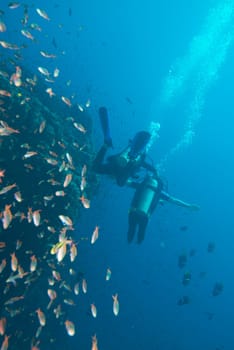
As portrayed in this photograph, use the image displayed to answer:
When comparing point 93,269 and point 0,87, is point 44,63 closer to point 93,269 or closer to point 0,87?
point 93,269

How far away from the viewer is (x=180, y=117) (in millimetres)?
62875

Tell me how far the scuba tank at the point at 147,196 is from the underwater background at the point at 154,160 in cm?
184

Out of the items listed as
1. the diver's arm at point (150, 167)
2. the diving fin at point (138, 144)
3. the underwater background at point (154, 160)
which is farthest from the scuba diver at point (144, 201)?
the underwater background at point (154, 160)

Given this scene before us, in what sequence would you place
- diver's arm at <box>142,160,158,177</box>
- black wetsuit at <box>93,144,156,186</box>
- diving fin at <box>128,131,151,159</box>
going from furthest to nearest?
diver's arm at <box>142,160,158,177</box> → diving fin at <box>128,131,151,159</box> → black wetsuit at <box>93,144,156,186</box>

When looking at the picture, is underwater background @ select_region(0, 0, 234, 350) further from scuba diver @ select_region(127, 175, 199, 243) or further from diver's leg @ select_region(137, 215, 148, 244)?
diver's leg @ select_region(137, 215, 148, 244)

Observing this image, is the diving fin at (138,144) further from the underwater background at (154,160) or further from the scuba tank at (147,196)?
the underwater background at (154,160)

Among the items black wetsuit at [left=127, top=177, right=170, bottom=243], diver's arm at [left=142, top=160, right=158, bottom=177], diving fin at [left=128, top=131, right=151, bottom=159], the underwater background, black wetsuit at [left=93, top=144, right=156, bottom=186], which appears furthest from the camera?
the underwater background

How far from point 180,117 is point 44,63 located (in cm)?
2693

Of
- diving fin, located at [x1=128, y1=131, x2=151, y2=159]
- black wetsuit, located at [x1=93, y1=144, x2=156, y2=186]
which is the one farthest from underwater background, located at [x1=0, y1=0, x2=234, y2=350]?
diving fin, located at [x1=128, y1=131, x2=151, y2=159]

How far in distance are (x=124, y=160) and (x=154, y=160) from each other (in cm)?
4032

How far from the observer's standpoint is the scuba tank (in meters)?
9.73

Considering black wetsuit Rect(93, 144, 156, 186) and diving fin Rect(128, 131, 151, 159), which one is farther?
diving fin Rect(128, 131, 151, 159)

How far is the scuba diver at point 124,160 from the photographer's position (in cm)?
924

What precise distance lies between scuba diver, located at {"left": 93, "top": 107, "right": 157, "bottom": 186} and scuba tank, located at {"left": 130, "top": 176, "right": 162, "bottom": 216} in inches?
19.4
